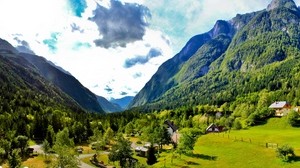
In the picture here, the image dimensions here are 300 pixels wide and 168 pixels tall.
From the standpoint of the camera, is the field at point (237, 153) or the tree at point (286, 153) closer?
the tree at point (286, 153)

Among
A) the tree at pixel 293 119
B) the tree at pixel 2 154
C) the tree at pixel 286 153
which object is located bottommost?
the tree at pixel 2 154

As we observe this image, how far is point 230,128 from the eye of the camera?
197 meters

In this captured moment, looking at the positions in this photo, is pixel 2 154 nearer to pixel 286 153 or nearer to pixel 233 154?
pixel 233 154

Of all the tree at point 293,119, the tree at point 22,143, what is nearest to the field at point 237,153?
the tree at point 293,119

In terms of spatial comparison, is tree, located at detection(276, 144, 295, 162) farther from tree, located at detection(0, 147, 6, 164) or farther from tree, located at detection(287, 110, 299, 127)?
tree, located at detection(0, 147, 6, 164)

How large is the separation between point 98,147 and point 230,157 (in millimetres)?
69686

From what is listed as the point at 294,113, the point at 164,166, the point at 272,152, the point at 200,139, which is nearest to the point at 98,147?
the point at 200,139

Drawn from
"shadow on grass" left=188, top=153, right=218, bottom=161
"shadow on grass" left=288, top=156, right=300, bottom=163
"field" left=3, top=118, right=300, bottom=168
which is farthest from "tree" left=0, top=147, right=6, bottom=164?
"shadow on grass" left=288, top=156, right=300, bottom=163

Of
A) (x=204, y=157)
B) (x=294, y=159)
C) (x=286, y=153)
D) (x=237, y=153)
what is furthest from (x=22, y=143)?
(x=294, y=159)

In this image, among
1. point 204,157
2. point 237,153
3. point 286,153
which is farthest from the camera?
point 237,153

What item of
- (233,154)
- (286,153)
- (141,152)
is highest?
(286,153)

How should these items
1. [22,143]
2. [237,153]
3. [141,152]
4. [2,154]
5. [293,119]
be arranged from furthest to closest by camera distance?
[293,119]
[22,143]
[141,152]
[2,154]
[237,153]

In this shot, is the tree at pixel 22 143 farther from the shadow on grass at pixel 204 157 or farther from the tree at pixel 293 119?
the tree at pixel 293 119

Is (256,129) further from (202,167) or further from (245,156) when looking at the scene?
(202,167)
